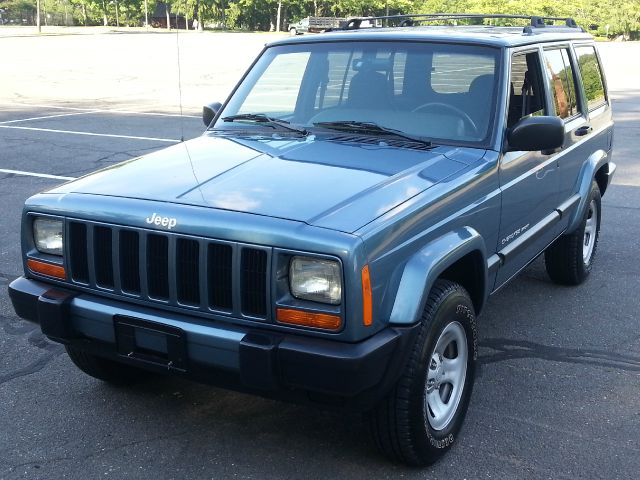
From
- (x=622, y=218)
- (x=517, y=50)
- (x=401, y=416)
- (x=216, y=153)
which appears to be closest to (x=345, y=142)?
(x=216, y=153)

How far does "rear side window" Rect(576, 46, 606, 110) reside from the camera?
5727mm

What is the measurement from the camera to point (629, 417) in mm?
3906

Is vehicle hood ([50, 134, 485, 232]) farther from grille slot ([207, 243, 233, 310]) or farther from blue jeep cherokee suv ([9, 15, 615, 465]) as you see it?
grille slot ([207, 243, 233, 310])

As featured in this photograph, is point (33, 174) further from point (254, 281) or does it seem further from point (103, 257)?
point (254, 281)

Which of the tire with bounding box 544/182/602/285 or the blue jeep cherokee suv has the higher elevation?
the blue jeep cherokee suv

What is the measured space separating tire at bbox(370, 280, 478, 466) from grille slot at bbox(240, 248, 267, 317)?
65 centimetres

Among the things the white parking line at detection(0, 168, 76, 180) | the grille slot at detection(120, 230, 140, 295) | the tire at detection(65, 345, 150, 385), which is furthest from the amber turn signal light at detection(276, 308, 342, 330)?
the white parking line at detection(0, 168, 76, 180)

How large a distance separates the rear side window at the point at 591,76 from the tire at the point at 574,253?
25.7 inches

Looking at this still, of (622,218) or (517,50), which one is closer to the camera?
(517,50)

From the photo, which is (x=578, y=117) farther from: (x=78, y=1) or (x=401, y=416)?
(x=78, y=1)

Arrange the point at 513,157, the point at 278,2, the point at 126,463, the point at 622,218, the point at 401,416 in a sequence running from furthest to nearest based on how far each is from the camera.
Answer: the point at 278,2 → the point at 622,218 → the point at 513,157 → the point at 126,463 → the point at 401,416

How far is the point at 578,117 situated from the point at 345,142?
215cm

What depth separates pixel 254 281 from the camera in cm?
303

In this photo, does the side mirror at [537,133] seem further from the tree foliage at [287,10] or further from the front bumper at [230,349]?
the tree foliage at [287,10]
